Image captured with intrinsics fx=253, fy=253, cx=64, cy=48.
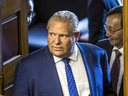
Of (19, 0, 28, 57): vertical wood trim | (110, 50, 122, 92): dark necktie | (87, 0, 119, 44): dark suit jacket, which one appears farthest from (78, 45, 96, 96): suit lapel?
(87, 0, 119, 44): dark suit jacket

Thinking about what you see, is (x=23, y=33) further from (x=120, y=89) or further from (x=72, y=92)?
(x=120, y=89)

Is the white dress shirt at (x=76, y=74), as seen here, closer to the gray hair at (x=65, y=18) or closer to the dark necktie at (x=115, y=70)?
the gray hair at (x=65, y=18)

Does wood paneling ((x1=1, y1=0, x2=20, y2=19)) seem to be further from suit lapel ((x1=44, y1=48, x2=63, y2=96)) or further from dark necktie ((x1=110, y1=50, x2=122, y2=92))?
dark necktie ((x1=110, y1=50, x2=122, y2=92))

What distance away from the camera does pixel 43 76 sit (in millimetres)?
1750

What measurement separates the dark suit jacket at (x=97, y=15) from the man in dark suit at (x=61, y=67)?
1.01 metres

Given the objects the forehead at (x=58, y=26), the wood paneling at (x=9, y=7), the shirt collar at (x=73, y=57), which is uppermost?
the wood paneling at (x=9, y=7)

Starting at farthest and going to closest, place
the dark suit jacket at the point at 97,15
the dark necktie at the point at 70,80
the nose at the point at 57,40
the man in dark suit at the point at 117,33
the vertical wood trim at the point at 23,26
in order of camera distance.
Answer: the dark suit jacket at the point at 97,15 → the man in dark suit at the point at 117,33 → the vertical wood trim at the point at 23,26 → the dark necktie at the point at 70,80 → the nose at the point at 57,40

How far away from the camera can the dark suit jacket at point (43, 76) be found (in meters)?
1.70

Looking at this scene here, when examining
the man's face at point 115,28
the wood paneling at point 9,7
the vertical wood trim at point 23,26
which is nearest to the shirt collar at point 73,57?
the vertical wood trim at point 23,26

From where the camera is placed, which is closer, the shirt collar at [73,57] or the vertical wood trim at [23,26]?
the shirt collar at [73,57]

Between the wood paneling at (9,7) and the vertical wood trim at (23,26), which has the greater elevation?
the wood paneling at (9,7)

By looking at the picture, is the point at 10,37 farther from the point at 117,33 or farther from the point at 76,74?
the point at 117,33

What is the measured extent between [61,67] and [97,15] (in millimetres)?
1260

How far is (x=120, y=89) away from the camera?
7.80 ft
